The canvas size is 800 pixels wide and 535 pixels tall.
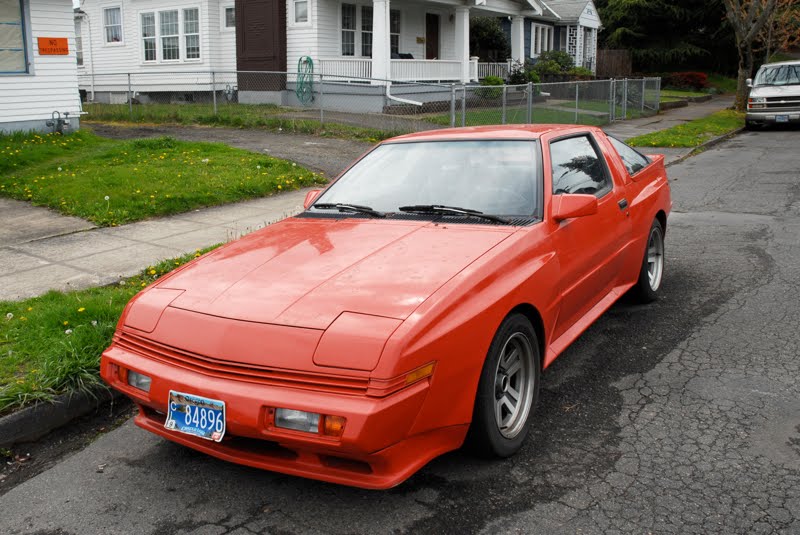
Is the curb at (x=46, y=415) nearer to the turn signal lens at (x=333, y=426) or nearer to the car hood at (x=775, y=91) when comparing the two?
the turn signal lens at (x=333, y=426)

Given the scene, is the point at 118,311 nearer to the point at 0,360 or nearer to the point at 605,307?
the point at 0,360

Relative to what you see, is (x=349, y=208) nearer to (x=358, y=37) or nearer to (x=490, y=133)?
(x=490, y=133)

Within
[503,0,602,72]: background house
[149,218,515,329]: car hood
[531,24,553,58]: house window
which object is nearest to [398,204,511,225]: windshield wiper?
[149,218,515,329]: car hood

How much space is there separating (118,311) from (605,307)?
336 centimetres

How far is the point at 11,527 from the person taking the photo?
3.40 m

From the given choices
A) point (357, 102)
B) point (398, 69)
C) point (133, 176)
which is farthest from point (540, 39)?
point (133, 176)

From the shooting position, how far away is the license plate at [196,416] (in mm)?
Answer: 3172

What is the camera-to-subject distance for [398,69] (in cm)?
2273

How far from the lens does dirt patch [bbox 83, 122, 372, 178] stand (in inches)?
539

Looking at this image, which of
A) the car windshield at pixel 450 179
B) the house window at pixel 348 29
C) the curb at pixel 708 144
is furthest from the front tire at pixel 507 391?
the house window at pixel 348 29

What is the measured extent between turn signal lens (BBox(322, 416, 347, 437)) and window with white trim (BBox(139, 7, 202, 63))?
24147 mm

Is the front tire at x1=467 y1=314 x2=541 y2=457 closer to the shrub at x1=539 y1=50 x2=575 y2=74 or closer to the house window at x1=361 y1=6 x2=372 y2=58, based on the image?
the house window at x1=361 y1=6 x2=372 y2=58

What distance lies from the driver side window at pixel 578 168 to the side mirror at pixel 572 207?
0.28m

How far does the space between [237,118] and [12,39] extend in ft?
16.6
